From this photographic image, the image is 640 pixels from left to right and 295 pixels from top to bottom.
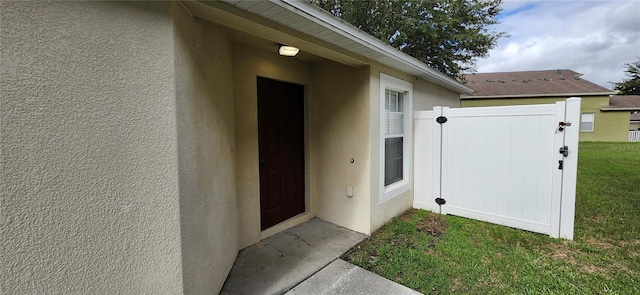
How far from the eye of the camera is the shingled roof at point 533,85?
52.4 feet

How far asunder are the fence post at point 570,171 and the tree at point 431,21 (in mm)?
7202

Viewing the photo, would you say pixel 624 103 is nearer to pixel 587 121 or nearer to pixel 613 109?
pixel 613 109

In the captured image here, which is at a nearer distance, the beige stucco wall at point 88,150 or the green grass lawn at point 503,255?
the beige stucco wall at point 88,150

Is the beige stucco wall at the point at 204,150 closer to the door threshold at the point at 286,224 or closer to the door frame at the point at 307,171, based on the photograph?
the door threshold at the point at 286,224

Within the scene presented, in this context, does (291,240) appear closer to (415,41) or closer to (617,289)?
(617,289)

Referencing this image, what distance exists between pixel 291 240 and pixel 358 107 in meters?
2.02

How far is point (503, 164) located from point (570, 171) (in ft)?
2.43

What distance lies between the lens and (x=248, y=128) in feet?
10.3

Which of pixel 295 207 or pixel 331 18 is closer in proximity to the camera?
pixel 331 18

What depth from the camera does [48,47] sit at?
1.25 meters

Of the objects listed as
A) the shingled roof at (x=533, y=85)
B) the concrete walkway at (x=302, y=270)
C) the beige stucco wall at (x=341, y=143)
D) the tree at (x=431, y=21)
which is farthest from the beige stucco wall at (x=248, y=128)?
the shingled roof at (x=533, y=85)

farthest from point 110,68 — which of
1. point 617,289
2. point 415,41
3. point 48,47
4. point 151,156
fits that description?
point 415,41

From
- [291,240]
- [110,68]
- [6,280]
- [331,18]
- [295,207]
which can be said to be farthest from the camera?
[295,207]

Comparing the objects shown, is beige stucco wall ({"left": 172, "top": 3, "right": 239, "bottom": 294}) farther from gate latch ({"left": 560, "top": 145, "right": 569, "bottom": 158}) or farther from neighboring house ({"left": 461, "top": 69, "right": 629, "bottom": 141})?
neighboring house ({"left": 461, "top": 69, "right": 629, "bottom": 141})
